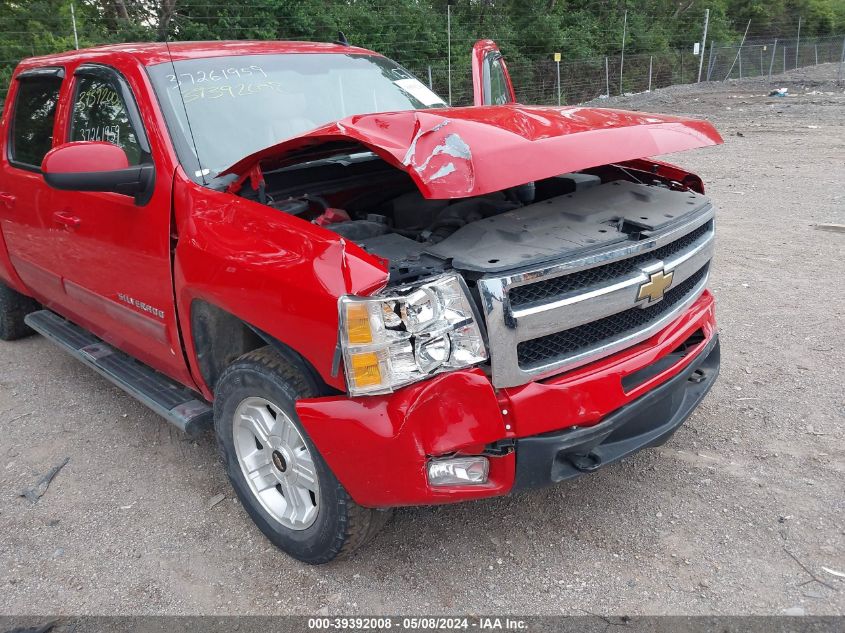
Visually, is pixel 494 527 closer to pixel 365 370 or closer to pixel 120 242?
pixel 365 370

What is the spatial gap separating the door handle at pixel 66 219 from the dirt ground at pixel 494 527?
1.13 meters

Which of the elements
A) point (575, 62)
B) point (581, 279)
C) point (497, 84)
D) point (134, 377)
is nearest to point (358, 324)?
point (581, 279)

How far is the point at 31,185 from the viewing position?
398 centimetres

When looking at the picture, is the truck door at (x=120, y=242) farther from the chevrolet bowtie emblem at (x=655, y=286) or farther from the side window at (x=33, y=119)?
the chevrolet bowtie emblem at (x=655, y=286)

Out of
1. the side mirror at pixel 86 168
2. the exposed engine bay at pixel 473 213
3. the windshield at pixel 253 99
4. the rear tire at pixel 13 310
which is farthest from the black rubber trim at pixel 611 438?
the rear tire at pixel 13 310

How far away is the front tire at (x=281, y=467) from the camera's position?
8.09ft

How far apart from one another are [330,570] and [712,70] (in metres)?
33.5

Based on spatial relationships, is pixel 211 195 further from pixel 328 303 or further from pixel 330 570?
pixel 330 570

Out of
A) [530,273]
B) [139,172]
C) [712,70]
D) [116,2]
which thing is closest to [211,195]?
[139,172]

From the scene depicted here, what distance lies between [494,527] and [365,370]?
1135mm

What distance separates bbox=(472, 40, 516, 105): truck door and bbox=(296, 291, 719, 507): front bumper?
7.01ft

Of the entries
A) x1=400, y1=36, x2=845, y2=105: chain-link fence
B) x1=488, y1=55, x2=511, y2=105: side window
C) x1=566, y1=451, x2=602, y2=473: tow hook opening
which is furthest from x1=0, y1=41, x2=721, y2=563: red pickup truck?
x1=400, y1=36, x2=845, y2=105: chain-link fence

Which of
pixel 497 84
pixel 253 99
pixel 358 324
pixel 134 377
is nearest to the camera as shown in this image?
pixel 358 324

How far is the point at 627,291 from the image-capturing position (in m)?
2.46
